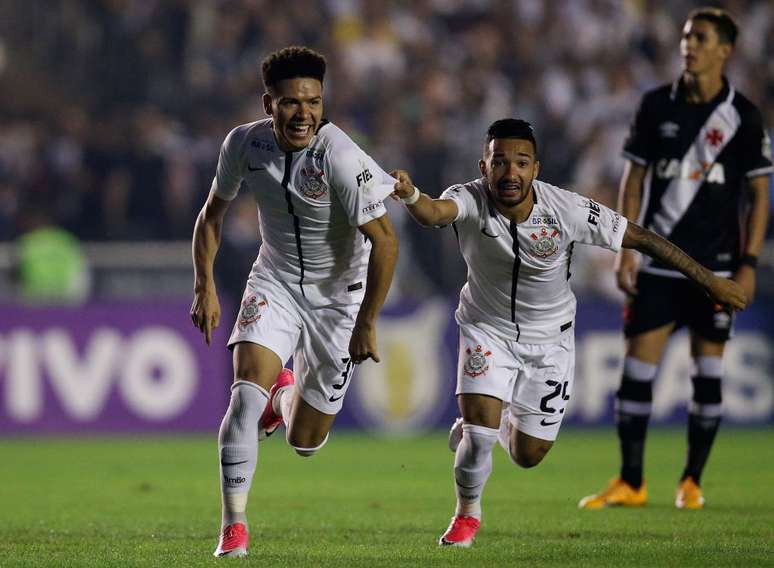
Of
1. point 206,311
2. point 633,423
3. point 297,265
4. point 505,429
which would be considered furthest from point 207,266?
point 633,423

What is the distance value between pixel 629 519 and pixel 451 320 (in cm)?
608

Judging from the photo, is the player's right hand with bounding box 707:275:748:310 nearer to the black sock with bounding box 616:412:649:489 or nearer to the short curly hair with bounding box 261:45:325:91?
the black sock with bounding box 616:412:649:489

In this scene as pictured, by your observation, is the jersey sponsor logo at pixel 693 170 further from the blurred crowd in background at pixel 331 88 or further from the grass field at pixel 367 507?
the blurred crowd in background at pixel 331 88

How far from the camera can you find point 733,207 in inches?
333

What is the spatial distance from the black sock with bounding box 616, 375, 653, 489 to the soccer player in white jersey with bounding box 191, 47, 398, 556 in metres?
2.06

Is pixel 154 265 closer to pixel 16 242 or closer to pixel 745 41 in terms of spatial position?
pixel 16 242

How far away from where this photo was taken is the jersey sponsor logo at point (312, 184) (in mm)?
6371

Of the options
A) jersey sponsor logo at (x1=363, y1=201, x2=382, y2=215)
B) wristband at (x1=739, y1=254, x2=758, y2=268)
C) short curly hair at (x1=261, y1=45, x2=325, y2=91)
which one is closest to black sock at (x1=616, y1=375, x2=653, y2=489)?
wristband at (x1=739, y1=254, x2=758, y2=268)

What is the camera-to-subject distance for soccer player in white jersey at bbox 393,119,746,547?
6.57m

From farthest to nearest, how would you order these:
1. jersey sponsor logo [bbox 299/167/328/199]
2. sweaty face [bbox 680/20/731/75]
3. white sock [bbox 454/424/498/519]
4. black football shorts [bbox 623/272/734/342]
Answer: black football shorts [bbox 623/272/734/342], sweaty face [bbox 680/20/731/75], white sock [bbox 454/424/498/519], jersey sponsor logo [bbox 299/167/328/199]

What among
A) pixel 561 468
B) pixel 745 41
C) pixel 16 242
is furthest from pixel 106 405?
pixel 745 41

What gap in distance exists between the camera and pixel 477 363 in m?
6.79

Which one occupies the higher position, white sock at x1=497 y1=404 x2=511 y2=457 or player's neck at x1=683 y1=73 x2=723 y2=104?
player's neck at x1=683 y1=73 x2=723 y2=104

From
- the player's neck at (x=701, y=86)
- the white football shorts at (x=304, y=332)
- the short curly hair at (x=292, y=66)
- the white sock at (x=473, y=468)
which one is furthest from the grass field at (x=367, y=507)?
the player's neck at (x=701, y=86)
